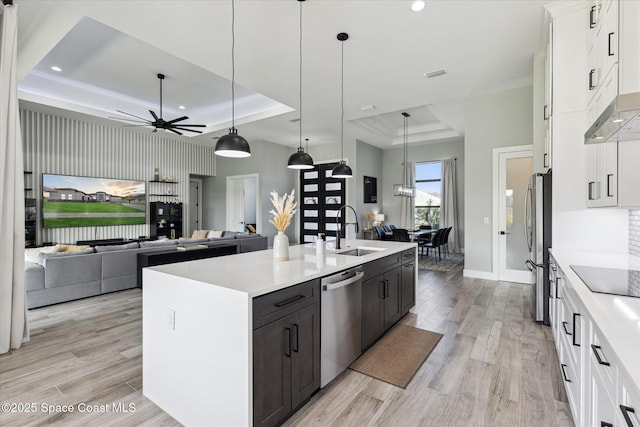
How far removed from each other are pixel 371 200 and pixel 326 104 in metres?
4.03

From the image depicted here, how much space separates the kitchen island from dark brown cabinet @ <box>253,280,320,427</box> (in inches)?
2.0

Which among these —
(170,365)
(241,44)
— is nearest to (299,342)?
(170,365)

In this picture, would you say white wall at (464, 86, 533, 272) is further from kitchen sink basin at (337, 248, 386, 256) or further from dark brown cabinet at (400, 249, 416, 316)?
kitchen sink basin at (337, 248, 386, 256)

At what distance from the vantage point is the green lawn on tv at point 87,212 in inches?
255

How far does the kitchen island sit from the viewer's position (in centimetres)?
148

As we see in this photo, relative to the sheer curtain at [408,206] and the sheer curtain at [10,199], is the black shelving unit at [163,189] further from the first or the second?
the sheer curtain at [408,206]

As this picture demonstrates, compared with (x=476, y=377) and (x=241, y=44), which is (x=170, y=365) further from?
(x=241, y=44)

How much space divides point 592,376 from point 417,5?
10.3ft

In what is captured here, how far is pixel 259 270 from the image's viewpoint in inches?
79.4

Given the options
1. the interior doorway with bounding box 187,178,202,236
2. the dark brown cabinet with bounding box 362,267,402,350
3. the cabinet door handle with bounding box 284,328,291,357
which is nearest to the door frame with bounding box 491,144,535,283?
the dark brown cabinet with bounding box 362,267,402,350

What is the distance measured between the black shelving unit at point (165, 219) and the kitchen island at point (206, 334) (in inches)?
267

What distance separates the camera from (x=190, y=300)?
169 centimetres

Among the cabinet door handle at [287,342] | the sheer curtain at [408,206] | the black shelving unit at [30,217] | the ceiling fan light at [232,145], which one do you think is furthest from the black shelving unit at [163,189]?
the cabinet door handle at [287,342]

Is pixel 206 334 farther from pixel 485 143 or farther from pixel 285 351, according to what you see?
pixel 485 143
